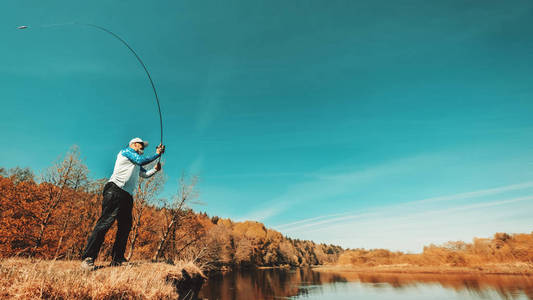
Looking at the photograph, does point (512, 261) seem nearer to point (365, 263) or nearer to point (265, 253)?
point (365, 263)

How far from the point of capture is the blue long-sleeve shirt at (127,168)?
4.14m

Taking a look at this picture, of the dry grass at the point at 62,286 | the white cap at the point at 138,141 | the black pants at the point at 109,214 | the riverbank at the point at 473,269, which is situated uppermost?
the white cap at the point at 138,141

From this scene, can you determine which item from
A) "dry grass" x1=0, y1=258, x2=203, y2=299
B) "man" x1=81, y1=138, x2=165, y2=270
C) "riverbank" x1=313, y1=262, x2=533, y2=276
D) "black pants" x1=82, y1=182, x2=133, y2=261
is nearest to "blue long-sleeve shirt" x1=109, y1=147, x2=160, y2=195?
"man" x1=81, y1=138, x2=165, y2=270

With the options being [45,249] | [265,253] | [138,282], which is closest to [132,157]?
[138,282]

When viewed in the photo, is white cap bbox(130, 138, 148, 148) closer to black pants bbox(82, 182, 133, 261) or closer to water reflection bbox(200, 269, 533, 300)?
black pants bbox(82, 182, 133, 261)

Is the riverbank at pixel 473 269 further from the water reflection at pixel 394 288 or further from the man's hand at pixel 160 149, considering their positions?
the man's hand at pixel 160 149

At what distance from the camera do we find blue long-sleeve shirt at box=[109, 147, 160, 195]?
4137 millimetres

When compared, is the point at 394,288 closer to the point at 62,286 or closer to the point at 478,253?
the point at 478,253

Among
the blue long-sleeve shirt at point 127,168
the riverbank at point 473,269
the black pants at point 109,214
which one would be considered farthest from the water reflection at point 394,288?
the blue long-sleeve shirt at point 127,168

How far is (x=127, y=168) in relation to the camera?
4191 mm

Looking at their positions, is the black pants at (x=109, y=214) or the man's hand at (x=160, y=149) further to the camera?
the man's hand at (x=160, y=149)

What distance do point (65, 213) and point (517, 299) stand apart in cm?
3286

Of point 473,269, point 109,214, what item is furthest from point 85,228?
point 473,269

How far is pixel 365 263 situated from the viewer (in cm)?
5262
